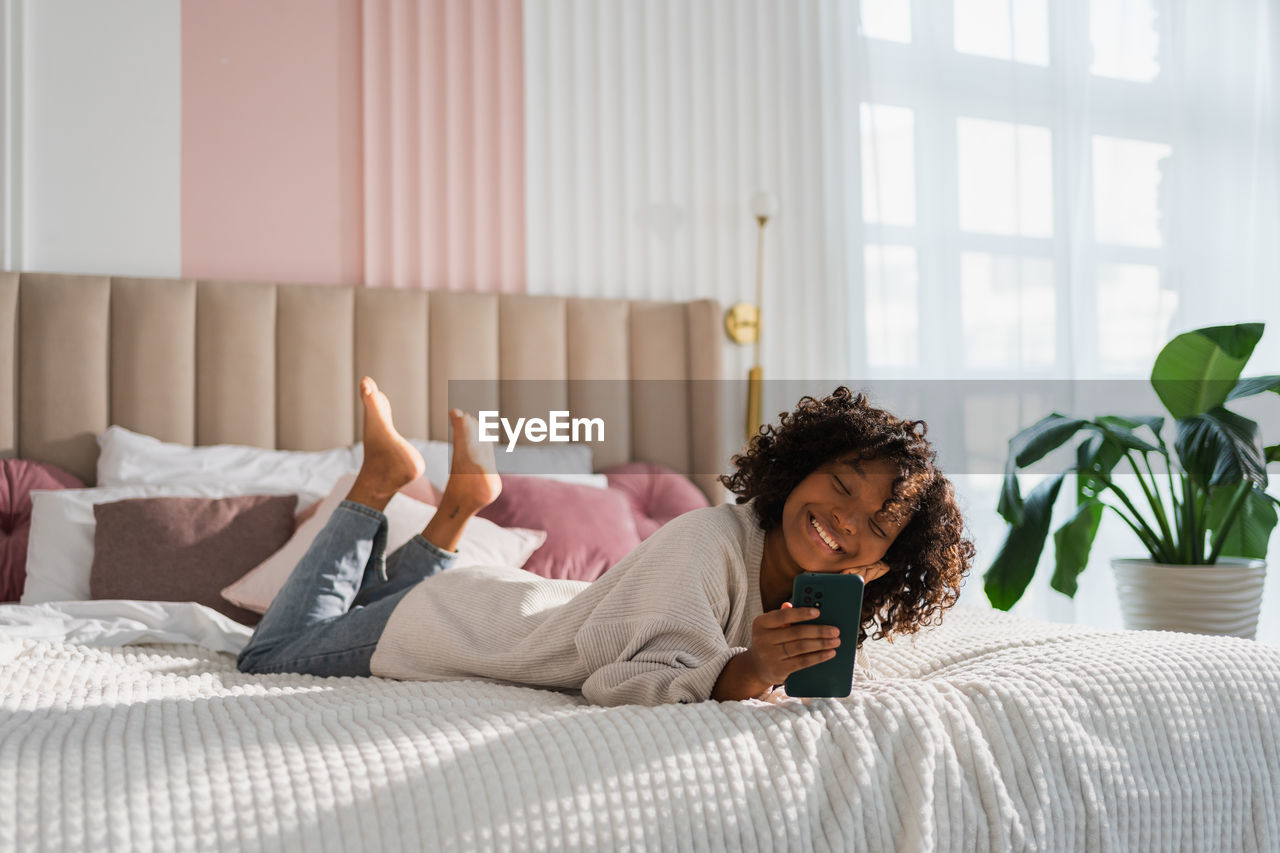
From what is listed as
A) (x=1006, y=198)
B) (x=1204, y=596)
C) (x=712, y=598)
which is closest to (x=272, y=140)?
(x=712, y=598)

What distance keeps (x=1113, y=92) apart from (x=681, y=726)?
3.03m

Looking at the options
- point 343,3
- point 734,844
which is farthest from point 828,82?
point 734,844

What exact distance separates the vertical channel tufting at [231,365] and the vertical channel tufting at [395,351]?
0.24 metres

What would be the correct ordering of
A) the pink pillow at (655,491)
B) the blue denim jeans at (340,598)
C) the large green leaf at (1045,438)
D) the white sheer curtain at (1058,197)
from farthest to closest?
1. the white sheer curtain at (1058,197)
2. the pink pillow at (655,491)
3. the large green leaf at (1045,438)
4. the blue denim jeans at (340,598)

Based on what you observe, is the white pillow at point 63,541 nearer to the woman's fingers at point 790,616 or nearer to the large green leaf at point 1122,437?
the woman's fingers at point 790,616

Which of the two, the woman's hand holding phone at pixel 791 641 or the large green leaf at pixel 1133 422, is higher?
the large green leaf at pixel 1133 422

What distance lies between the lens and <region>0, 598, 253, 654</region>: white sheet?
160 cm

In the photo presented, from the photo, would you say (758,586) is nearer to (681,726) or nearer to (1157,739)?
(681,726)

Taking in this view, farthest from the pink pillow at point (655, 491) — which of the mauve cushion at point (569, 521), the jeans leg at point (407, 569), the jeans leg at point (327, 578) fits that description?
the jeans leg at point (327, 578)

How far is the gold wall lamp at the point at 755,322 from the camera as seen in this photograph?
2891 mm

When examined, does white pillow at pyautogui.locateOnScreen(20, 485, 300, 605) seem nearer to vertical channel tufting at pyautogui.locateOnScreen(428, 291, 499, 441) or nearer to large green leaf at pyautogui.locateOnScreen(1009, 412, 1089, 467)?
vertical channel tufting at pyautogui.locateOnScreen(428, 291, 499, 441)

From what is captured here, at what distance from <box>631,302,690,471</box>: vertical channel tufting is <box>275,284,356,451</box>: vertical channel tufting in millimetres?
790

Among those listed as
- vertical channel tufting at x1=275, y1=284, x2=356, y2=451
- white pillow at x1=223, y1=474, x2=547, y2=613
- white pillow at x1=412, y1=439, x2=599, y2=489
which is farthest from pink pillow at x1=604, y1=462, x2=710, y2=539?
vertical channel tufting at x1=275, y1=284, x2=356, y2=451

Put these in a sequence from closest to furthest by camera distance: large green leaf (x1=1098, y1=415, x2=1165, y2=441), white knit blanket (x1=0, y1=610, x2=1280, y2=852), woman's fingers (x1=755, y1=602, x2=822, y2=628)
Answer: white knit blanket (x1=0, y1=610, x2=1280, y2=852) → woman's fingers (x1=755, y1=602, x2=822, y2=628) → large green leaf (x1=1098, y1=415, x2=1165, y2=441)
